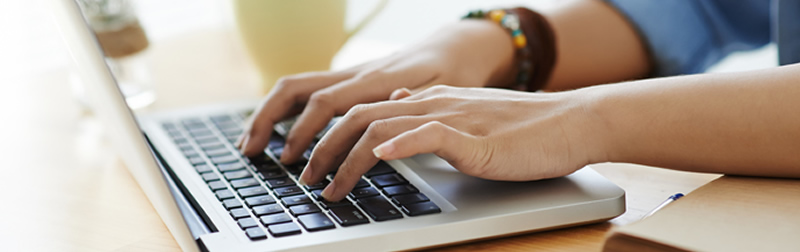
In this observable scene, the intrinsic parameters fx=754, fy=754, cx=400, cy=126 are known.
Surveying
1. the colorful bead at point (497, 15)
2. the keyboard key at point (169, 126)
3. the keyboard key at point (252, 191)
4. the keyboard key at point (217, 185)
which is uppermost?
the colorful bead at point (497, 15)

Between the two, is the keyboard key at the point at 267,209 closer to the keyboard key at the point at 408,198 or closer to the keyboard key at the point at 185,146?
the keyboard key at the point at 408,198

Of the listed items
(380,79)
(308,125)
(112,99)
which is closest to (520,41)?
(380,79)

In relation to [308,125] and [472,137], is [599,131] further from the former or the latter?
[308,125]

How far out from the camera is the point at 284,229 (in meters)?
0.46

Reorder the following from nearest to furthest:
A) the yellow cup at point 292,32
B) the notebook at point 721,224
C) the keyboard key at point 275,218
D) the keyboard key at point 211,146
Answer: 1. the notebook at point 721,224
2. the keyboard key at point 275,218
3. the keyboard key at point 211,146
4. the yellow cup at point 292,32

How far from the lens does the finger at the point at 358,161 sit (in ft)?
1.64

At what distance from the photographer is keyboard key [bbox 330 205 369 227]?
46 centimetres

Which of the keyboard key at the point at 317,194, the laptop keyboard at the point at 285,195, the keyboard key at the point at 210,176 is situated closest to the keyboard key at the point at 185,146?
the laptop keyboard at the point at 285,195

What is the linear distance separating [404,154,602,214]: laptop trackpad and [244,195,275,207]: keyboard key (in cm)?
11

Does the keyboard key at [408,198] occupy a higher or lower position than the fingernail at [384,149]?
lower

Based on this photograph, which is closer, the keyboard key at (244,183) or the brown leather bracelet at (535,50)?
the keyboard key at (244,183)

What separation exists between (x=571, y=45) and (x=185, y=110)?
44 cm

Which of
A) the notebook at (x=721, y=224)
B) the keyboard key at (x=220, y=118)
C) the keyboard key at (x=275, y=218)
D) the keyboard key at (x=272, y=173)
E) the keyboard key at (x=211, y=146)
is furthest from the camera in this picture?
the keyboard key at (x=220, y=118)

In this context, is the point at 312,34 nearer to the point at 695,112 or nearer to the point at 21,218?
the point at 21,218
